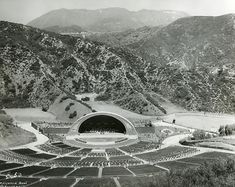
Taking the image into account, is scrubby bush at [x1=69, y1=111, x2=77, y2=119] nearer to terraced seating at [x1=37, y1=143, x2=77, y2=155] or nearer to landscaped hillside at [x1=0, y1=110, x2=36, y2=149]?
landscaped hillside at [x1=0, y1=110, x2=36, y2=149]

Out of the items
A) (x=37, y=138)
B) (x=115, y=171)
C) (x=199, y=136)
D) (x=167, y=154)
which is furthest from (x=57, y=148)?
(x=199, y=136)

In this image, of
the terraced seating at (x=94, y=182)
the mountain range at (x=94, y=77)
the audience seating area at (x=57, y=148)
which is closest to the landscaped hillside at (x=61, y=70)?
the mountain range at (x=94, y=77)

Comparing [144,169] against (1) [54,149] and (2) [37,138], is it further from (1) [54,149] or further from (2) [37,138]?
(2) [37,138]

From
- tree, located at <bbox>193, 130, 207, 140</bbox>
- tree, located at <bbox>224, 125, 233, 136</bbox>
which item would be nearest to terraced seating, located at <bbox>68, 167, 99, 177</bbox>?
tree, located at <bbox>193, 130, 207, 140</bbox>

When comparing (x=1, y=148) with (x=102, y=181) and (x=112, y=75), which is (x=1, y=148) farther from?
(x=112, y=75)

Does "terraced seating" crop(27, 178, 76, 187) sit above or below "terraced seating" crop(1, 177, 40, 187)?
above

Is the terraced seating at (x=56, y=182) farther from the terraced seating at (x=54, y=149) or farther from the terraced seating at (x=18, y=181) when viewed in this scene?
the terraced seating at (x=54, y=149)
